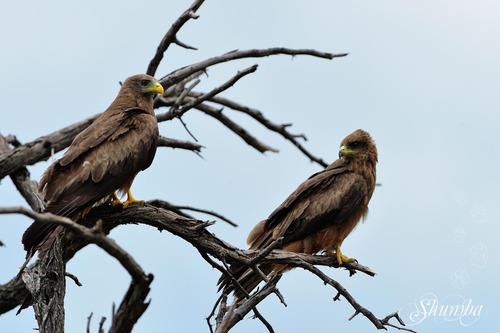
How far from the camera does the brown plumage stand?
7164 mm

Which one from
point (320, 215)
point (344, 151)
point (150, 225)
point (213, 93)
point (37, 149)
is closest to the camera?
point (150, 225)

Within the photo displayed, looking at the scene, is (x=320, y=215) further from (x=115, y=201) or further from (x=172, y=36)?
(x=172, y=36)

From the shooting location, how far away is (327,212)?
28.0 feet

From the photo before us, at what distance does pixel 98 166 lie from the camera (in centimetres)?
752

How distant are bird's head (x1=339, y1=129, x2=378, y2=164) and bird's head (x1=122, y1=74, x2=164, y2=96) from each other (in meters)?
1.99

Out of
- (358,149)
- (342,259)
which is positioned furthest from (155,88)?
(342,259)

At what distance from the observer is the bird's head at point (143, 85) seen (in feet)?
29.6

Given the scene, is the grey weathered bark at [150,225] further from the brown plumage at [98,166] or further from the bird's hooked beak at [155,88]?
the bird's hooked beak at [155,88]

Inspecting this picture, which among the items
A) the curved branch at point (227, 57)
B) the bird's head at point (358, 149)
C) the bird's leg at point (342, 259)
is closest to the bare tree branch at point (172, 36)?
the curved branch at point (227, 57)

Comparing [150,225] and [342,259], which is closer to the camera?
[150,225]

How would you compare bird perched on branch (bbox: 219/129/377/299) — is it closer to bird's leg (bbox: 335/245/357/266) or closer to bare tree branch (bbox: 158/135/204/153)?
bird's leg (bbox: 335/245/357/266)

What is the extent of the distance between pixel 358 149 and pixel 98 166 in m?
2.95

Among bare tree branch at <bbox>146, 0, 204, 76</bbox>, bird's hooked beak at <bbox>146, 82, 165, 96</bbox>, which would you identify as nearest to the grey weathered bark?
bare tree branch at <bbox>146, 0, 204, 76</bbox>

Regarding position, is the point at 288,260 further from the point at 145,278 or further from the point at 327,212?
the point at 145,278
